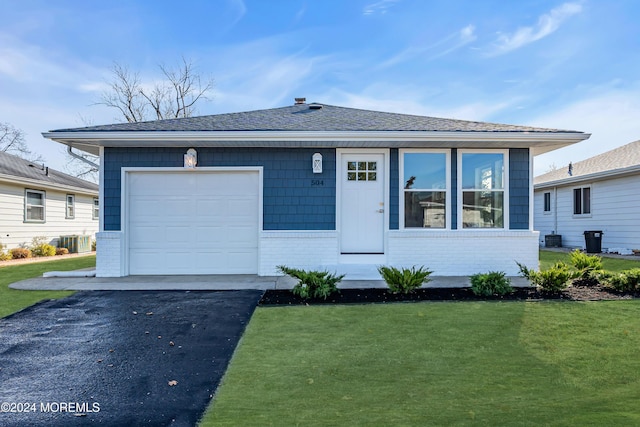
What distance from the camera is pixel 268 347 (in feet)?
12.2

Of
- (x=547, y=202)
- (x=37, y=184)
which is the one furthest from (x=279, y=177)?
(x=547, y=202)

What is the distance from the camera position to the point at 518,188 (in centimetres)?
749

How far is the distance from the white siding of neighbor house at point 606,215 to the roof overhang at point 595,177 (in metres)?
0.26

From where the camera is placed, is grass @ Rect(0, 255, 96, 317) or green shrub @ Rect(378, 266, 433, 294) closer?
grass @ Rect(0, 255, 96, 317)

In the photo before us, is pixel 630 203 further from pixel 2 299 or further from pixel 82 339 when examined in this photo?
pixel 2 299

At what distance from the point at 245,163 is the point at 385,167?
2.95 metres

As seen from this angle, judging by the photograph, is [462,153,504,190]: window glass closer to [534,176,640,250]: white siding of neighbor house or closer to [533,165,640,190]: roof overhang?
[533,165,640,190]: roof overhang

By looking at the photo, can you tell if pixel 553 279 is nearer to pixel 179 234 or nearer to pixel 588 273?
pixel 588 273

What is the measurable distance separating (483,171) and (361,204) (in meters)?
2.67

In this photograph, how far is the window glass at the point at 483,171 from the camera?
7.51m

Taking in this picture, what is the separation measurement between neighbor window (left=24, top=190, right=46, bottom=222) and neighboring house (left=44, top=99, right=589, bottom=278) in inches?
319

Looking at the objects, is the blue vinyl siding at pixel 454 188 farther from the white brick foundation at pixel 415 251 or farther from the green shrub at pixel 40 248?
the green shrub at pixel 40 248

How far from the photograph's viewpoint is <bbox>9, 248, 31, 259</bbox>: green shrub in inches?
474

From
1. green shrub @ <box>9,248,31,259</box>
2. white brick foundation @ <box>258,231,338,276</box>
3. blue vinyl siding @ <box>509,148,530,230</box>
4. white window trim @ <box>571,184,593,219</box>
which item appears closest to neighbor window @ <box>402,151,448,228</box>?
blue vinyl siding @ <box>509,148,530,230</box>
